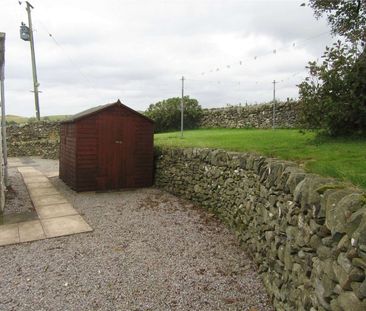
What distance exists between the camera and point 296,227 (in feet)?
10.8

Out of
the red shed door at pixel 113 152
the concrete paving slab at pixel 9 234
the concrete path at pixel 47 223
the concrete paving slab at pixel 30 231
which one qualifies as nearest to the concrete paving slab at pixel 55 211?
the concrete path at pixel 47 223

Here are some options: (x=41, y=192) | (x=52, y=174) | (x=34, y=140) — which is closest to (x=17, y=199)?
(x=41, y=192)

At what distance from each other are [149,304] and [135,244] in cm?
177

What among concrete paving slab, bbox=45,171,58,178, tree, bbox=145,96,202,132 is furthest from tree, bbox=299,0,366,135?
tree, bbox=145,96,202,132

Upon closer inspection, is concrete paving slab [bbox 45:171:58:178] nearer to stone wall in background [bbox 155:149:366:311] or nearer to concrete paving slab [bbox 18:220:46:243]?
concrete paving slab [bbox 18:220:46:243]

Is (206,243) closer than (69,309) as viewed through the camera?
No

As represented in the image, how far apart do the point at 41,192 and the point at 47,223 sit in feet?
10.3

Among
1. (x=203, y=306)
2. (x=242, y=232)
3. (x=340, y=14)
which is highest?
(x=340, y=14)

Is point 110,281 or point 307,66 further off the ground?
point 307,66

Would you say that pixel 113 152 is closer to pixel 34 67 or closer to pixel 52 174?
pixel 52 174

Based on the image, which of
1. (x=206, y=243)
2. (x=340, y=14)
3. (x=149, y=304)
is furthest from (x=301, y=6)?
(x=149, y=304)

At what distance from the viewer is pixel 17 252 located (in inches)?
194

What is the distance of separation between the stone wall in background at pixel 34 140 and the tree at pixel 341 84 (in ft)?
51.4

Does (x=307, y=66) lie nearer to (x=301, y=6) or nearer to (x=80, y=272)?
(x=301, y=6)
